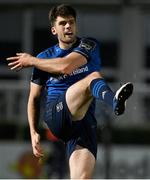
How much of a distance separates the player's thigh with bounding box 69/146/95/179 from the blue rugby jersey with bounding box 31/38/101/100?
0.51 metres

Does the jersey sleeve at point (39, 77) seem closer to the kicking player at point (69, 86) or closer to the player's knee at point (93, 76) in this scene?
the kicking player at point (69, 86)

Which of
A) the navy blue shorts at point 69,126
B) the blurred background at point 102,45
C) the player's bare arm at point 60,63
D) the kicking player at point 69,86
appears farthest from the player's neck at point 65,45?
the blurred background at point 102,45

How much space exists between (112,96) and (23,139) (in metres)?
8.54

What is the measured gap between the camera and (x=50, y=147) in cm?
1427

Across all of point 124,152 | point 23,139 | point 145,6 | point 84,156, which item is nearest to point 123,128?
point 124,152

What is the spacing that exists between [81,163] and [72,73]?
733 mm

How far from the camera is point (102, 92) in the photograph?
6863 millimetres

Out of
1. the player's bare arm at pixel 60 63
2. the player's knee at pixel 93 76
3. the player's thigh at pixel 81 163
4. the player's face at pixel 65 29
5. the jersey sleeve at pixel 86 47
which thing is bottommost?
the player's thigh at pixel 81 163

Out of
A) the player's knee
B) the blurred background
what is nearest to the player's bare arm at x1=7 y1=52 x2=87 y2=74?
the player's knee

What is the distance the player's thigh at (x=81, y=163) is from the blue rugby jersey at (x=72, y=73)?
51 cm

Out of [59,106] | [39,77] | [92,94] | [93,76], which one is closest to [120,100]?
[92,94]

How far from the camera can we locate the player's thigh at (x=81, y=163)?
7.32m

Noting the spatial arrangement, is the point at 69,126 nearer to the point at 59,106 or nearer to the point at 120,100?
the point at 59,106

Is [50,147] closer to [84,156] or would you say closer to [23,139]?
[23,139]
